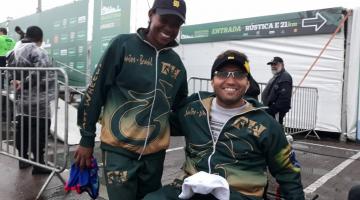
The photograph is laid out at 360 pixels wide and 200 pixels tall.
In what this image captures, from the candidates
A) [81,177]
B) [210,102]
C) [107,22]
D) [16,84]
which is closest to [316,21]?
[107,22]

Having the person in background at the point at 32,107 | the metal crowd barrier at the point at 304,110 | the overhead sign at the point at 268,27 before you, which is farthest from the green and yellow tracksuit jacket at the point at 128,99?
the overhead sign at the point at 268,27

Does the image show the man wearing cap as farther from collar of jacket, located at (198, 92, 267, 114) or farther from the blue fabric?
the blue fabric

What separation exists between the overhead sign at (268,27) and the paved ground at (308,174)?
9.16 ft

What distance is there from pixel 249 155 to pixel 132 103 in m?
0.74

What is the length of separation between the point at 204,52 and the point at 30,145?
24.9 ft

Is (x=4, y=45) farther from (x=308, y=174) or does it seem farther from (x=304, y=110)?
(x=308, y=174)

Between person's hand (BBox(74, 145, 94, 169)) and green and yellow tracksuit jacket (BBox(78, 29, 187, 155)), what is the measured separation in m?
0.04

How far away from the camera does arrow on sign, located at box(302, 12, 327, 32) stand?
8.52 metres

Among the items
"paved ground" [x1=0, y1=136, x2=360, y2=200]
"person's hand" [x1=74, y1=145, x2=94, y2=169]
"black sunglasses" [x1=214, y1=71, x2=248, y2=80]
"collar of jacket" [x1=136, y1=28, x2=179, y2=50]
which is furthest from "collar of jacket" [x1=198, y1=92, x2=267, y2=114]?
"paved ground" [x1=0, y1=136, x2=360, y2=200]

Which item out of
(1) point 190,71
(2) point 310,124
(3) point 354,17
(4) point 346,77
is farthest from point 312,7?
(1) point 190,71

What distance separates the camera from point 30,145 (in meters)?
4.33

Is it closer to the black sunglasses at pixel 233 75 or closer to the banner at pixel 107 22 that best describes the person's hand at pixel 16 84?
the black sunglasses at pixel 233 75

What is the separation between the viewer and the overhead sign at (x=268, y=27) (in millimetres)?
8461

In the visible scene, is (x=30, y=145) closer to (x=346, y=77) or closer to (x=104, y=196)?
(x=104, y=196)
